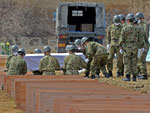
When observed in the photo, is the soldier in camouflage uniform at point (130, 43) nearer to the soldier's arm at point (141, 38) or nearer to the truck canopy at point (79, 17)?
the soldier's arm at point (141, 38)

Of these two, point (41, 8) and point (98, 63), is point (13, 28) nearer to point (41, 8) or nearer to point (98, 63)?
point (41, 8)

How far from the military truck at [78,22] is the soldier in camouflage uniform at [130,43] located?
10.2 m

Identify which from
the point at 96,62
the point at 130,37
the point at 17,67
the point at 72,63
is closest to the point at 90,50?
the point at 96,62

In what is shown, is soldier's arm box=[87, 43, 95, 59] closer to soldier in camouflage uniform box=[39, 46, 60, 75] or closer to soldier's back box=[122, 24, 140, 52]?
soldier in camouflage uniform box=[39, 46, 60, 75]

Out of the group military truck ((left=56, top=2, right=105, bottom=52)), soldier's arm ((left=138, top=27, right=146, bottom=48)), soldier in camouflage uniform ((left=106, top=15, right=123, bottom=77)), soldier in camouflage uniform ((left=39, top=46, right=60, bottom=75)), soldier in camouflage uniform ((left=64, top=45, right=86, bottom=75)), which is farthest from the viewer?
military truck ((left=56, top=2, right=105, bottom=52))

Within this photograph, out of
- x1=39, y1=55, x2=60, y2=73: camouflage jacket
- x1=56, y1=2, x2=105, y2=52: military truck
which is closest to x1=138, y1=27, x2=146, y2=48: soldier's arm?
x1=39, y1=55, x2=60, y2=73: camouflage jacket

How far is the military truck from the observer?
73.0ft

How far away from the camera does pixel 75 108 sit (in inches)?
197

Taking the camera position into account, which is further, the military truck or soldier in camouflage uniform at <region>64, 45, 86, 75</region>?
the military truck

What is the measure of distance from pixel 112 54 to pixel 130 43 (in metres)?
2.05

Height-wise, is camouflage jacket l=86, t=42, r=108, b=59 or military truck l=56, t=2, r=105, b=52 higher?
military truck l=56, t=2, r=105, b=52

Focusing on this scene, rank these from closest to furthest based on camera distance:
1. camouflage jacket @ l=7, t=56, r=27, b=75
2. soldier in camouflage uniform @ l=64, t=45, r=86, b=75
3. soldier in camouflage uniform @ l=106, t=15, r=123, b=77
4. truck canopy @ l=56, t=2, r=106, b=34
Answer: camouflage jacket @ l=7, t=56, r=27, b=75 < soldier in camouflage uniform @ l=64, t=45, r=86, b=75 < soldier in camouflage uniform @ l=106, t=15, r=123, b=77 < truck canopy @ l=56, t=2, r=106, b=34

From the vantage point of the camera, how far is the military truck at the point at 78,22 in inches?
877

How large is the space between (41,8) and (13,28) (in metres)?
5.99
